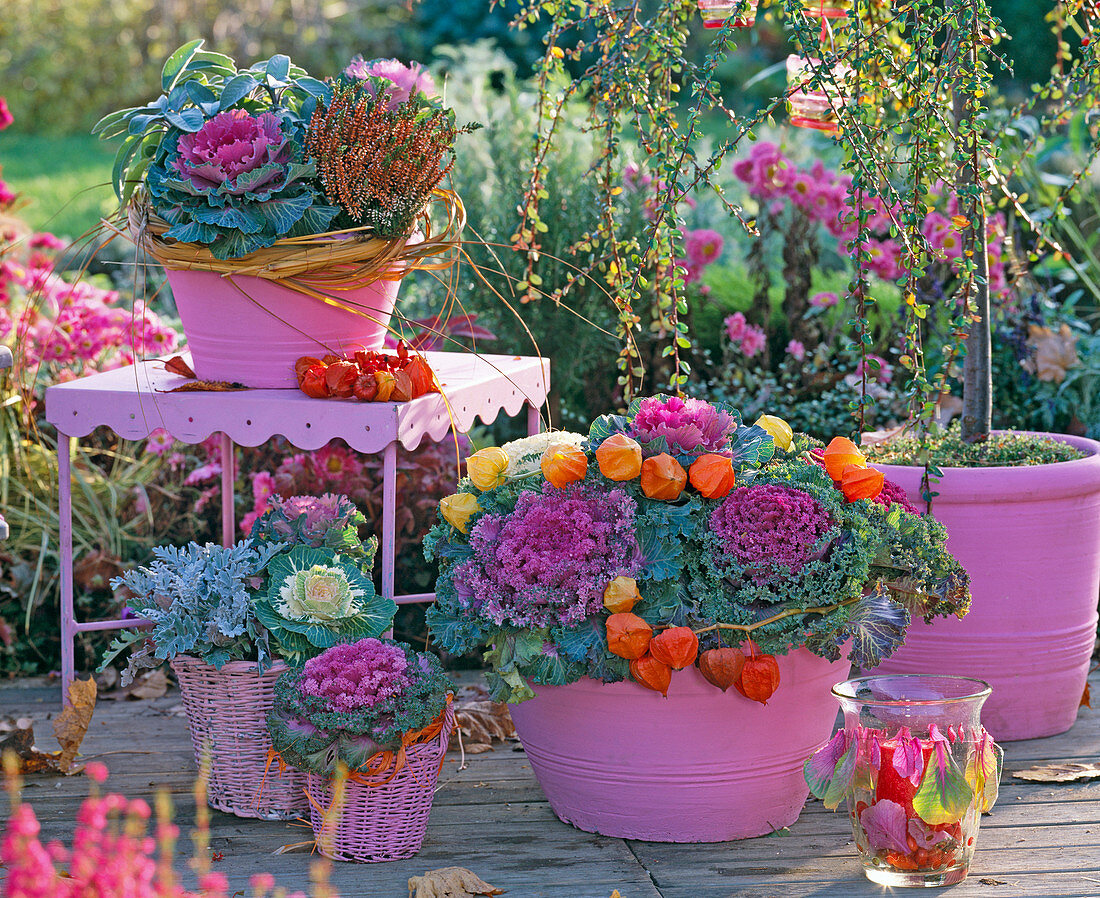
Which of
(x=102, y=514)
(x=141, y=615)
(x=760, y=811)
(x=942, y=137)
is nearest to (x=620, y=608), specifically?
(x=760, y=811)

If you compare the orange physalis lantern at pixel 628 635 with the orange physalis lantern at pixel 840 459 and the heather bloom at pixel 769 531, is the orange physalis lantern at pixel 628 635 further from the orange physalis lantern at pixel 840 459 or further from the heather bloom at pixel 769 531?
the orange physalis lantern at pixel 840 459

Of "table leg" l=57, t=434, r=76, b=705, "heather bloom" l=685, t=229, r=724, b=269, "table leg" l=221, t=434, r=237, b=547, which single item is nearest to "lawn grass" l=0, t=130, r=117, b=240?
"heather bloom" l=685, t=229, r=724, b=269

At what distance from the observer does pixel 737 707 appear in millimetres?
2029

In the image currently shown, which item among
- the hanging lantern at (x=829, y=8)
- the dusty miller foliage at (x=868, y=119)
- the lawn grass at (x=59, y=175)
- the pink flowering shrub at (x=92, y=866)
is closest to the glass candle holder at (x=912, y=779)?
the dusty miller foliage at (x=868, y=119)

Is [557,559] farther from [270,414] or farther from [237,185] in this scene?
[237,185]

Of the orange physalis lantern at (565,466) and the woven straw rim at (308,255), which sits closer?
the orange physalis lantern at (565,466)

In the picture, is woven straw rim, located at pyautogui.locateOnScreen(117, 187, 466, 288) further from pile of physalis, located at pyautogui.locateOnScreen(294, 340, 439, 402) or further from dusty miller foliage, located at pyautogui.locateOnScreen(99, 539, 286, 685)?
dusty miller foliage, located at pyautogui.locateOnScreen(99, 539, 286, 685)

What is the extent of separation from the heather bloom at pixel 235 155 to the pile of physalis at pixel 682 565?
0.72 m

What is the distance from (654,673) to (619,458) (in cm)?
36

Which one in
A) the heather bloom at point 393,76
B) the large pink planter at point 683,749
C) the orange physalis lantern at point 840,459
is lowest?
the large pink planter at point 683,749

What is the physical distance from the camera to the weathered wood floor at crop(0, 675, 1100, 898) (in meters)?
1.96

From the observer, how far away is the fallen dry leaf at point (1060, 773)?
92.8 inches

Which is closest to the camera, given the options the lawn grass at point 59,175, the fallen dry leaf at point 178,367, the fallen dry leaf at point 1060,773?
the fallen dry leaf at point 1060,773

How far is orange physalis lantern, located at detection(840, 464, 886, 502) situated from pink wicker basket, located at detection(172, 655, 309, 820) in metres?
1.05
